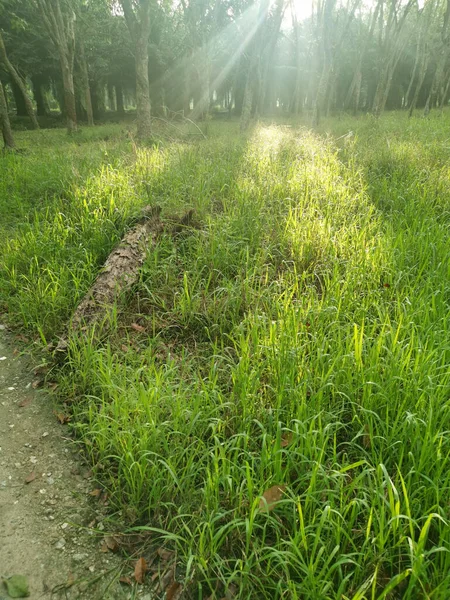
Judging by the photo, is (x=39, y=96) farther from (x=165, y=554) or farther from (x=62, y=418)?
(x=165, y=554)

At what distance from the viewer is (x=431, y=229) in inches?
158

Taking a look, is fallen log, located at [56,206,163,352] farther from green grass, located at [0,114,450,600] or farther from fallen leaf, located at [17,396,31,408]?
fallen leaf, located at [17,396,31,408]

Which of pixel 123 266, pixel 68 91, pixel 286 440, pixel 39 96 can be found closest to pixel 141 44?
pixel 68 91

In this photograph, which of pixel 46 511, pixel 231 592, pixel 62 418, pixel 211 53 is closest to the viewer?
pixel 231 592

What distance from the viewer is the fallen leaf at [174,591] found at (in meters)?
1.60

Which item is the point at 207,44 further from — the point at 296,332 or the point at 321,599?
the point at 321,599

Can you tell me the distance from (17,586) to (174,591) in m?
0.69

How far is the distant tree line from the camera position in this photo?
14531mm

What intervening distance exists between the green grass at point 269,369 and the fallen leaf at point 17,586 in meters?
0.46

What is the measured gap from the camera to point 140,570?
5.58ft

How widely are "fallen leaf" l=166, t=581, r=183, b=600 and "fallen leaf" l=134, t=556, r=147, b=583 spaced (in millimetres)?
144

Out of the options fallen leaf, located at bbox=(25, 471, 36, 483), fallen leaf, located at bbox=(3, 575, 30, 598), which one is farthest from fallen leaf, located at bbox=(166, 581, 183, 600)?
fallen leaf, located at bbox=(25, 471, 36, 483)

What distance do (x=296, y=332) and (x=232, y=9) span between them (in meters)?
27.5

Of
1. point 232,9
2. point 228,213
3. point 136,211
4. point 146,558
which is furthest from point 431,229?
point 232,9
